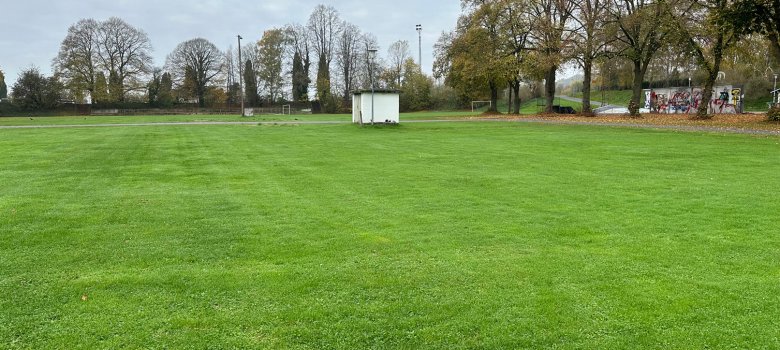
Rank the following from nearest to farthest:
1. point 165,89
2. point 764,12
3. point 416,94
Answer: point 764,12
point 416,94
point 165,89

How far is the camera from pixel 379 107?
3050 cm

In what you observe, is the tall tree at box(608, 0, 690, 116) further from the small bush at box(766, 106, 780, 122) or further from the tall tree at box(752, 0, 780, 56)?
the small bush at box(766, 106, 780, 122)

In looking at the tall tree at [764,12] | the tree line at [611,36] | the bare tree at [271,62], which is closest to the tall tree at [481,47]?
the tree line at [611,36]

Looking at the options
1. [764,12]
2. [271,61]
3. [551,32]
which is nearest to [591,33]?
[551,32]

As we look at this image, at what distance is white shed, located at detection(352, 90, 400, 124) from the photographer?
30328mm

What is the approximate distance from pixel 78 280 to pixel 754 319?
530cm

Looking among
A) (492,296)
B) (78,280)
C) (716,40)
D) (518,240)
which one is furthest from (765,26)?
(78,280)

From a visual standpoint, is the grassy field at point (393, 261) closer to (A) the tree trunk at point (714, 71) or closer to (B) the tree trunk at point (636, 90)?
(A) the tree trunk at point (714, 71)

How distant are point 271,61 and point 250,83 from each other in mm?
5061

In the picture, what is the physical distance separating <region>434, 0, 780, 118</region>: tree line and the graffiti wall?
97.5 inches

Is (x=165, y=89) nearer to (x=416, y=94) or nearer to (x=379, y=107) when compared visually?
(x=416, y=94)

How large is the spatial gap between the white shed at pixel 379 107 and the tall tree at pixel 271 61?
54741 mm

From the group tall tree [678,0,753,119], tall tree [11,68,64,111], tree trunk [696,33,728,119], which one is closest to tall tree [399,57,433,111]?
tall tree [11,68,64,111]

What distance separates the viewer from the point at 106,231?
6141 mm
